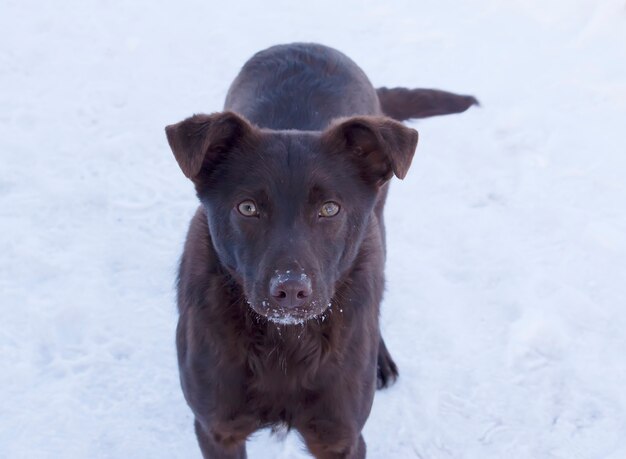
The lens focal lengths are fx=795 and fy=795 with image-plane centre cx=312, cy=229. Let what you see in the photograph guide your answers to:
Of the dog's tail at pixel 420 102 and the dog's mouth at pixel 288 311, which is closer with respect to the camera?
the dog's mouth at pixel 288 311

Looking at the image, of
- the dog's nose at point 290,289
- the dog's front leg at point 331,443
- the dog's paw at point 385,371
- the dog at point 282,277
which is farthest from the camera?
the dog's paw at point 385,371

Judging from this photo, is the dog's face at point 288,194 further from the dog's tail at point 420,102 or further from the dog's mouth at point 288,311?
the dog's tail at point 420,102

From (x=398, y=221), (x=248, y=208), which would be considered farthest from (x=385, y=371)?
(x=248, y=208)

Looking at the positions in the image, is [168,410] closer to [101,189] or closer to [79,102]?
[101,189]

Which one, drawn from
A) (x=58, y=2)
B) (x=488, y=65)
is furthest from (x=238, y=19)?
(x=488, y=65)

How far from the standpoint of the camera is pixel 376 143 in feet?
9.85

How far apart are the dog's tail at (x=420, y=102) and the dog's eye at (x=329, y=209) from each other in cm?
190

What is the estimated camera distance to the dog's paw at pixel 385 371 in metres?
4.15

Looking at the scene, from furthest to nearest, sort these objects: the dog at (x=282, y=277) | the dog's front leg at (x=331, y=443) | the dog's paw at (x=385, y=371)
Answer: the dog's paw at (x=385, y=371)
the dog's front leg at (x=331, y=443)
the dog at (x=282, y=277)

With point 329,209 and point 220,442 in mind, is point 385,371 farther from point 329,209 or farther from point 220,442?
point 329,209

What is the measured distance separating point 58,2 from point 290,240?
18.3ft

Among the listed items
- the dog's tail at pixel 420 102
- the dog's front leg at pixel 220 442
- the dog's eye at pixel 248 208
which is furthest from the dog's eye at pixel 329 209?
the dog's tail at pixel 420 102

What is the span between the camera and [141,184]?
534cm

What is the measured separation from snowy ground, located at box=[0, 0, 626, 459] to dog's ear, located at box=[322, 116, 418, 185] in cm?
149
